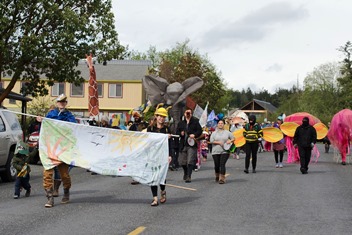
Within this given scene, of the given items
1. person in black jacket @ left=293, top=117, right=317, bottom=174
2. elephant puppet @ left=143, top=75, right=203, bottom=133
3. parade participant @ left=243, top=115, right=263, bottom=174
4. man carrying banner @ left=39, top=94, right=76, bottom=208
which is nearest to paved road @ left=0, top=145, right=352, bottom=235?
man carrying banner @ left=39, top=94, right=76, bottom=208

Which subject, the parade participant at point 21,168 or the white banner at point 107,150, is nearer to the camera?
the white banner at point 107,150

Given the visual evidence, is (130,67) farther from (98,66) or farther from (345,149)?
(345,149)

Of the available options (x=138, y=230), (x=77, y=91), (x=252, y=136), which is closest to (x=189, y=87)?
(x=252, y=136)

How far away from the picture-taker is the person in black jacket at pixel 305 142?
60.9 ft

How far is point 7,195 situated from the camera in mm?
12289

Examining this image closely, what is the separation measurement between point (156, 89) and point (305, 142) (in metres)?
6.35

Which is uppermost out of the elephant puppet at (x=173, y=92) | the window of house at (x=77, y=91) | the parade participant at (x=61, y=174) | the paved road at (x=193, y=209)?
the window of house at (x=77, y=91)

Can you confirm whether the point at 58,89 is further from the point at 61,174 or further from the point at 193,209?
the point at 193,209

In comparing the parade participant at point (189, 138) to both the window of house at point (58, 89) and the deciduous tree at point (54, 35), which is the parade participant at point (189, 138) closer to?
the deciduous tree at point (54, 35)

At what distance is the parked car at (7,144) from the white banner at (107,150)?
426cm

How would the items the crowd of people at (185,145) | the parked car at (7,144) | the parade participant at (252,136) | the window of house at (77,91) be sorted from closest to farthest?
the crowd of people at (185,145) → the parked car at (7,144) → the parade participant at (252,136) → the window of house at (77,91)

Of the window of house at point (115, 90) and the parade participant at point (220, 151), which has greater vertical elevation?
the window of house at point (115, 90)

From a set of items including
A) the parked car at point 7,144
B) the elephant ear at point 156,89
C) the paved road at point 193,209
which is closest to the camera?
the paved road at point 193,209

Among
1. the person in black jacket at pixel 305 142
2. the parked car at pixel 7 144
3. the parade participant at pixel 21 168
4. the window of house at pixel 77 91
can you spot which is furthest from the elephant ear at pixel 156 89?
the window of house at pixel 77 91
